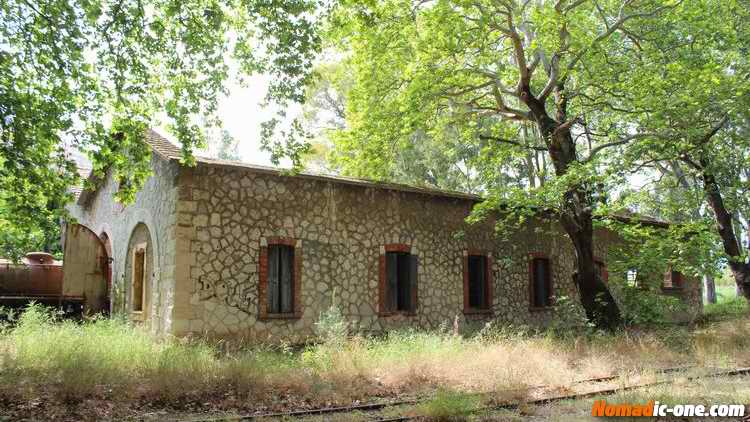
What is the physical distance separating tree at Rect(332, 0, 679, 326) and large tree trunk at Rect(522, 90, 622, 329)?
0.02m

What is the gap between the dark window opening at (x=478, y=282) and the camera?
57.6 ft

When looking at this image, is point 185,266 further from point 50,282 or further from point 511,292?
point 511,292

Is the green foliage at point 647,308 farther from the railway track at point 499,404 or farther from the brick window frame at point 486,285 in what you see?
the railway track at point 499,404

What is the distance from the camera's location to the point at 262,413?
25.9 feet

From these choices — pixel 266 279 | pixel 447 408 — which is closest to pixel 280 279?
pixel 266 279

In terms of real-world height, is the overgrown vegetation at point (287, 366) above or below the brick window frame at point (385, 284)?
below

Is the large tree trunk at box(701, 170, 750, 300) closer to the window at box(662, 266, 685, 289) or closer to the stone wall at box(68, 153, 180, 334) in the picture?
the window at box(662, 266, 685, 289)

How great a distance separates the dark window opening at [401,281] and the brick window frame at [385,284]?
0.03m

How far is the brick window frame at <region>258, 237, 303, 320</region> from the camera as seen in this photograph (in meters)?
13.0

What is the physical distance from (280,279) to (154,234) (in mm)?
3051

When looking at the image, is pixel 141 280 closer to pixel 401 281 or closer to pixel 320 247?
pixel 320 247

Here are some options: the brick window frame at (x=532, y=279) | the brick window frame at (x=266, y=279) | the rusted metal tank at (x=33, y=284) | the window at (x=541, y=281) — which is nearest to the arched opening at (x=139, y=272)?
the rusted metal tank at (x=33, y=284)

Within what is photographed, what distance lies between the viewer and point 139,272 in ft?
49.9

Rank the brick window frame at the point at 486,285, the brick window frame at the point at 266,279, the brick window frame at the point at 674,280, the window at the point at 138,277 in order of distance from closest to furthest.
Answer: the brick window frame at the point at 266,279 < the window at the point at 138,277 < the brick window frame at the point at 486,285 < the brick window frame at the point at 674,280
